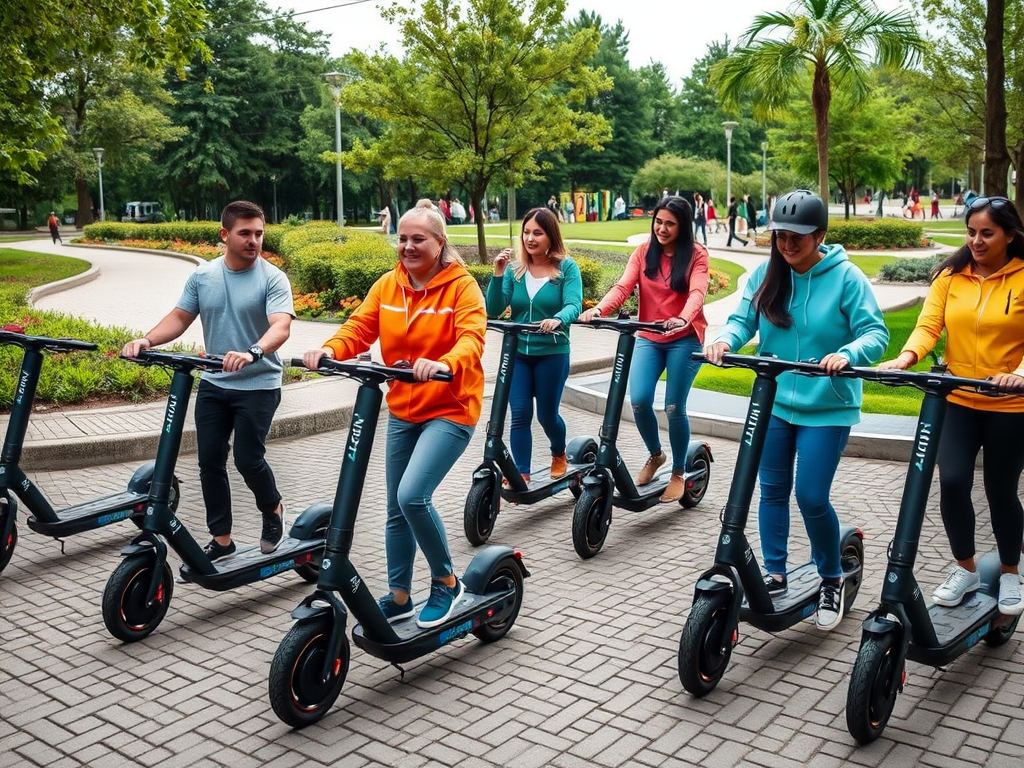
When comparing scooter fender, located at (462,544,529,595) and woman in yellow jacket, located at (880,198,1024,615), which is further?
scooter fender, located at (462,544,529,595)

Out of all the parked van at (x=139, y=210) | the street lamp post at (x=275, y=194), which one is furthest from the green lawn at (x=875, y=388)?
the parked van at (x=139, y=210)

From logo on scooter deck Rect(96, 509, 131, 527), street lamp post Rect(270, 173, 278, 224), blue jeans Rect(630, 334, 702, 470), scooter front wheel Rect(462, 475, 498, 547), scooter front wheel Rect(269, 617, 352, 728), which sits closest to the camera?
scooter front wheel Rect(269, 617, 352, 728)

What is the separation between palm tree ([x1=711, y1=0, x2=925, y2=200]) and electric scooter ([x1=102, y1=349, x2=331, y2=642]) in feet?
69.6

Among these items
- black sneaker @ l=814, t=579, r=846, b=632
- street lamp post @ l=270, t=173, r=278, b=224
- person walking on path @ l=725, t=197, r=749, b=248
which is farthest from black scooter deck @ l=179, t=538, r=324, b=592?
street lamp post @ l=270, t=173, r=278, b=224

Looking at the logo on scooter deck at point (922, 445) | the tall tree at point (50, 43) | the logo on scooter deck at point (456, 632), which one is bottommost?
the logo on scooter deck at point (456, 632)

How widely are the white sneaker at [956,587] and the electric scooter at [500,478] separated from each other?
7.30 feet

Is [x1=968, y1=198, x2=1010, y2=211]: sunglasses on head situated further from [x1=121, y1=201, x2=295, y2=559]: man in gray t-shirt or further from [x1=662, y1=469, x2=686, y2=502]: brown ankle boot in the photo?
[x1=121, y1=201, x2=295, y2=559]: man in gray t-shirt

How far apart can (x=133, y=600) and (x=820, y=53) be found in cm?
2253

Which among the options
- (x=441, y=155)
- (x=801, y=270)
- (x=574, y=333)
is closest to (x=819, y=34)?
(x=441, y=155)

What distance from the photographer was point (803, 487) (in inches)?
183

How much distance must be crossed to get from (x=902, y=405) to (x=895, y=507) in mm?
2969

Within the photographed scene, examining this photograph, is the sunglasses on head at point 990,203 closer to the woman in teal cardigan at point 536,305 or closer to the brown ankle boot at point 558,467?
the woman in teal cardigan at point 536,305

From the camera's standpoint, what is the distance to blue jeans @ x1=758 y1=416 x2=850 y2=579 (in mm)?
4598

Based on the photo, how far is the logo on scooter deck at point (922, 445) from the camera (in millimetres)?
3971
